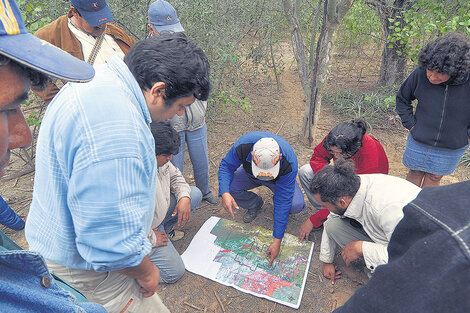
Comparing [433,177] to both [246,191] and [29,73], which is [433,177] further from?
[29,73]

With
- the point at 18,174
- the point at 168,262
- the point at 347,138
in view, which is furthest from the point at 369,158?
the point at 18,174

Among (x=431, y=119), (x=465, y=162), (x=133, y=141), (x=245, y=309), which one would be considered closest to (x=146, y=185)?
(x=133, y=141)

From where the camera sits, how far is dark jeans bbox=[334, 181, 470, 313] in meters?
0.48

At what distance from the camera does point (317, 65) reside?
3561 mm

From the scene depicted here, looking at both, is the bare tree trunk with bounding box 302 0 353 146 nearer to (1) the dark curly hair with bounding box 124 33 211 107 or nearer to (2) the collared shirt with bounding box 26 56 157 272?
(1) the dark curly hair with bounding box 124 33 211 107

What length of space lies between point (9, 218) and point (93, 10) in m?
1.99

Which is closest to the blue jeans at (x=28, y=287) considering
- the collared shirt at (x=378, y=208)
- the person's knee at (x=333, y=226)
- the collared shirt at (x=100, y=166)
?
the collared shirt at (x=100, y=166)

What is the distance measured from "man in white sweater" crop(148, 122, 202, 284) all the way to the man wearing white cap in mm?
379

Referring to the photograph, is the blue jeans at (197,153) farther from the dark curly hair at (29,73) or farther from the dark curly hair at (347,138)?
the dark curly hair at (29,73)

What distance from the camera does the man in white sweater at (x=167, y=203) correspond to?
1988mm

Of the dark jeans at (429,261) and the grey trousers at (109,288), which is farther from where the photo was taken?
the grey trousers at (109,288)

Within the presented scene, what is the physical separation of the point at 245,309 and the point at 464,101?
2.43m

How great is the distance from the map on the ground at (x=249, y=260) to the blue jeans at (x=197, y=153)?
0.47 metres

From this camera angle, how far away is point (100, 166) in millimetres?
920
